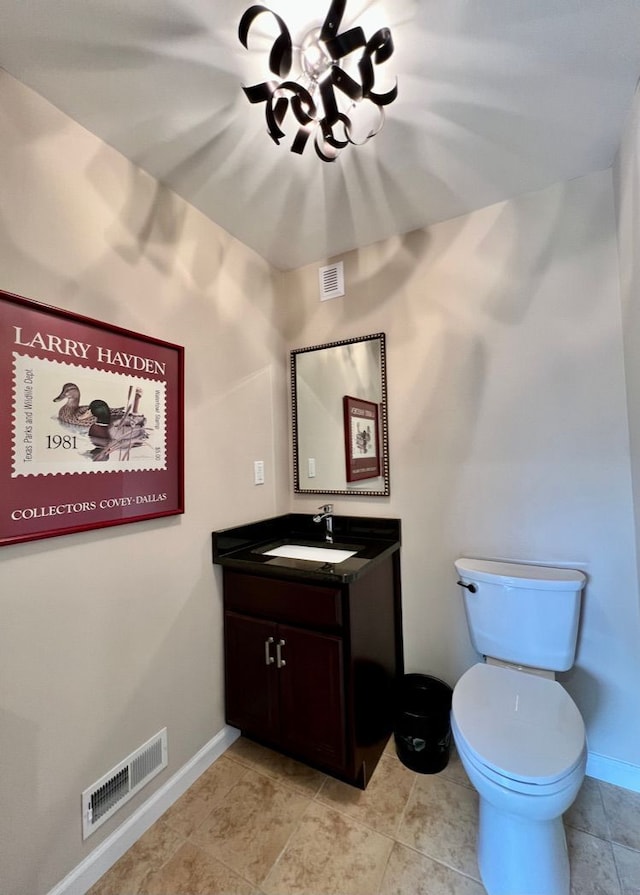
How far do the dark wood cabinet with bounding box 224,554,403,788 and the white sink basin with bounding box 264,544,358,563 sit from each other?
0.62 feet

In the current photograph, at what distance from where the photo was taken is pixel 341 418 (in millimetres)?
2043

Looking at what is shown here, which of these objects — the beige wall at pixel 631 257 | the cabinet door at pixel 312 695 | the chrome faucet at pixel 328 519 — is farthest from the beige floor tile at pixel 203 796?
the beige wall at pixel 631 257

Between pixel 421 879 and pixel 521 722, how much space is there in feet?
1.94

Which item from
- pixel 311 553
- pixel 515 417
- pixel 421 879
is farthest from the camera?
pixel 311 553

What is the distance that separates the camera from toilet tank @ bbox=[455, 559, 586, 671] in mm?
1419

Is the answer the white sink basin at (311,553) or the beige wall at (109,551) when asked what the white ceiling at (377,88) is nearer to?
the beige wall at (109,551)

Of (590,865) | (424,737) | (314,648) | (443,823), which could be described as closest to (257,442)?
(314,648)

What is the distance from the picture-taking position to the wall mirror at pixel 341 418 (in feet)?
6.40

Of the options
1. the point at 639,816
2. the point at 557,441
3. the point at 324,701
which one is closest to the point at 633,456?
the point at 557,441

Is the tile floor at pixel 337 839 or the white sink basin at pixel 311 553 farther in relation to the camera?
the white sink basin at pixel 311 553

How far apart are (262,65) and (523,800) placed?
2264 mm

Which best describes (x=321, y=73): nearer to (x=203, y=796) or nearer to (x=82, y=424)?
(x=82, y=424)

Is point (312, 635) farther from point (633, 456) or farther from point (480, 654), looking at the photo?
point (633, 456)

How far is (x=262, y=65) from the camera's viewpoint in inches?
42.6
